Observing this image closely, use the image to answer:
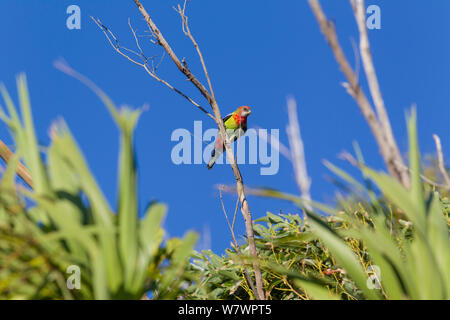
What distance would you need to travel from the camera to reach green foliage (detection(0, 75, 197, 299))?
85 centimetres

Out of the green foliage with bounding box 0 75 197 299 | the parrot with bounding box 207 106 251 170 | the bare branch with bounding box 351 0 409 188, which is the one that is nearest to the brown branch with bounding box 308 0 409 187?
the bare branch with bounding box 351 0 409 188

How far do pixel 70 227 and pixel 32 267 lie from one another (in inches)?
4.5

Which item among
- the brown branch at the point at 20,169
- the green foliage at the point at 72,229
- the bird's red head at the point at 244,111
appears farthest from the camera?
the bird's red head at the point at 244,111

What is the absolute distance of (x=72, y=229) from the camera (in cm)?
82

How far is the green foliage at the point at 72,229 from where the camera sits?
85cm

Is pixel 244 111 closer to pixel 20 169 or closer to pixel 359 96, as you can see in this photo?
pixel 20 169

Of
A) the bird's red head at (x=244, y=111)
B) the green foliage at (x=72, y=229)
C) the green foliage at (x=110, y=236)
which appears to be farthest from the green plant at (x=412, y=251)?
the bird's red head at (x=244, y=111)

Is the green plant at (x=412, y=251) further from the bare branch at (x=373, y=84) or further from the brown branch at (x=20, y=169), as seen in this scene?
the brown branch at (x=20, y=169)

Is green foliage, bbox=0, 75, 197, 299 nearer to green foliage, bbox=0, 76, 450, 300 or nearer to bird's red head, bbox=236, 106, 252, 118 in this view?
green foliage, bbox=0, 76, 450, 300

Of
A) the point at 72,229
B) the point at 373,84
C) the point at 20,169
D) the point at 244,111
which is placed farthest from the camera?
the point at 244,111

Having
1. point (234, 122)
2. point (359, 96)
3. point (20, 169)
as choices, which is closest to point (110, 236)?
point (359, 96)
